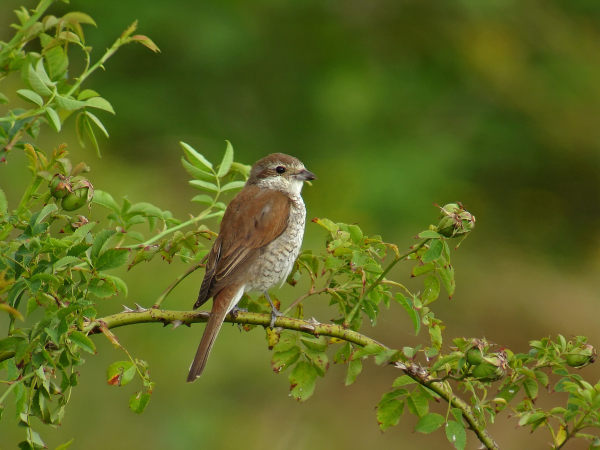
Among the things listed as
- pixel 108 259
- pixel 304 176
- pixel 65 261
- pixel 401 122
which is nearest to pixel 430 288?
pixel 108 259

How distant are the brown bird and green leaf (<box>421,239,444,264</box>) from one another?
1363 mm

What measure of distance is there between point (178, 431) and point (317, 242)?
2303mm

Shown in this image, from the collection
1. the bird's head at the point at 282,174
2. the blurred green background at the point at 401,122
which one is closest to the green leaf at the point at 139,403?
the bird's head at the point at 282,174

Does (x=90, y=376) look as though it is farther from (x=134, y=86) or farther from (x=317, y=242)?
(x=134, y=86)

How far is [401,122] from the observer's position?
929 centimetres

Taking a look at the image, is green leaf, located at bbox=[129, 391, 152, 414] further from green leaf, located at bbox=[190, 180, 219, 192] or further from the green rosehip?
green leaf, located at bbox=[190, 180, 219, 192]

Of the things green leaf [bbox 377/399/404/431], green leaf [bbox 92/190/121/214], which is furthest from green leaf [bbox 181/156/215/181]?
green leaf [bbox 377/399/404/431]

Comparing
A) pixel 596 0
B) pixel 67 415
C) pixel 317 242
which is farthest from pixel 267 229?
pixel 596 0

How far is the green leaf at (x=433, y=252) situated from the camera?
1883 millimetres

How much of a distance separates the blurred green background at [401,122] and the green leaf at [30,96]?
5283 mm

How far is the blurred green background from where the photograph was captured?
313 inches

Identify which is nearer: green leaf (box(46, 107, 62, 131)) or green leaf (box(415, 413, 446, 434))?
green leaf (box(46, 107, 62, 131))

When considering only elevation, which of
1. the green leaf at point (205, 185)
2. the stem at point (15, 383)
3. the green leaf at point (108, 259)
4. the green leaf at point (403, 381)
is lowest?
the green leaf at point (403, 381)

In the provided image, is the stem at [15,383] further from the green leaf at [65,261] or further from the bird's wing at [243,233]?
the bird's wing at [243,233]
